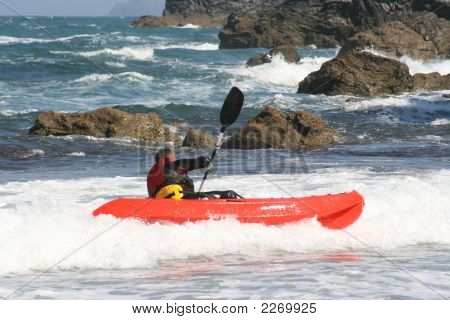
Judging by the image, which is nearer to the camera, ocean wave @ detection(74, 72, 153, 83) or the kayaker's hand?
the kayaker's hand

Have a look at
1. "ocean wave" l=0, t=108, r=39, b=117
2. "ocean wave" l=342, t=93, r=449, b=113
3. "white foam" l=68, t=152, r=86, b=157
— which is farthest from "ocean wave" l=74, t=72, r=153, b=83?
"white foam" l=68, t=152, r=86, b=157

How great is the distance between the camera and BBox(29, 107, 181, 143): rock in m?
14.3

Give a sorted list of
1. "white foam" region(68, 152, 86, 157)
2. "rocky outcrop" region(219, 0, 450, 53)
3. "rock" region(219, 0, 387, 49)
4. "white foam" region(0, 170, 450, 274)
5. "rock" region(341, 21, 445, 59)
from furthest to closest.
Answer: "rock" region(219, 0, 387, 49), "rocky outcrop" region(219, 0, 450, 53), "rock" region(341, 21, 445, 59), "white foam" region(68, 152, 86, 157), "white foam" region(0, 170, 450, 274)

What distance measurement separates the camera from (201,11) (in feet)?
331

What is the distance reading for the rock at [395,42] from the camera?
90.8 feet

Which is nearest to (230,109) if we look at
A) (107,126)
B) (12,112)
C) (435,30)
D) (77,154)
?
(77,154)

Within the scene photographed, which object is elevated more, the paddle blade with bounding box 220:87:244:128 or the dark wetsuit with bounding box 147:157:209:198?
the paddle blade with bounding box 220:87:244:128

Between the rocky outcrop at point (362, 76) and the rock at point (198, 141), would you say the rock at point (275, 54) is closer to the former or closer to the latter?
the rocky outcrop at point (362, 76)

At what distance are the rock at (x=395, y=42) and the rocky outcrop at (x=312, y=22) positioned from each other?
43.1ft

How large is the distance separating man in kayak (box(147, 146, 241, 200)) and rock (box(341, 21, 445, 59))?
20262 millimetres

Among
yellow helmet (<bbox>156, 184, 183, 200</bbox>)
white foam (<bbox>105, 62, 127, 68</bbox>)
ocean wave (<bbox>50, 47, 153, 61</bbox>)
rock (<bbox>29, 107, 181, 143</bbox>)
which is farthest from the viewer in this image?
ocean wave (<bbox>50, 47, 153, 61</bbox>)

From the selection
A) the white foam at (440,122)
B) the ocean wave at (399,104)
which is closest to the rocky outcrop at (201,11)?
the ocean wave at (399,104)

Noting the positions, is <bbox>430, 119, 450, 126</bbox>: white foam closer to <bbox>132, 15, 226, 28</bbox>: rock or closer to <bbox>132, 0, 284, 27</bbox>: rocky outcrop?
<bbox>132, 15, 226, 28</bbox>: rock

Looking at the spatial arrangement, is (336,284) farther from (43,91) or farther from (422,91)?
(43,91)
